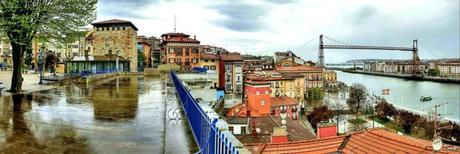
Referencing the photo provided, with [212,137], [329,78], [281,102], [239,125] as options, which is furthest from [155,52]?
[212,137]

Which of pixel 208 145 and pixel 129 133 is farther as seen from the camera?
pixel 129 133

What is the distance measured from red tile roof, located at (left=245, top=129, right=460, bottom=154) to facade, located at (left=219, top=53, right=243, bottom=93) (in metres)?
47.5

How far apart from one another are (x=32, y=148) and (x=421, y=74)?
186 metres

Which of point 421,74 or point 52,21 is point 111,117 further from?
point 421,74

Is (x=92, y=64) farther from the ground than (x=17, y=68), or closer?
farther from the ground

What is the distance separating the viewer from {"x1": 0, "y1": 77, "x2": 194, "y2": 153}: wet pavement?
6012mm

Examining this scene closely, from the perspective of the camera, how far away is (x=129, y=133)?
7137 millimetres

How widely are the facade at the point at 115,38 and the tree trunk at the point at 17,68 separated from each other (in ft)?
115

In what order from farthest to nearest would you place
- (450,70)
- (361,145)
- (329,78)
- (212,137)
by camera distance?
(450,70)
(329,78)
(361,145)
(212,137)

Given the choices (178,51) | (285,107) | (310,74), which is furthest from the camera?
(310,74)

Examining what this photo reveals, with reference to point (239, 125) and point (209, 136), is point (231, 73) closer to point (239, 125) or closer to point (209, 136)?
point (239, 125)

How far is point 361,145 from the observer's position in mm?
12484

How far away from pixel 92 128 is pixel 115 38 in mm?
47124

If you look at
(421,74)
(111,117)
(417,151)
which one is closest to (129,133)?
(111,117)
